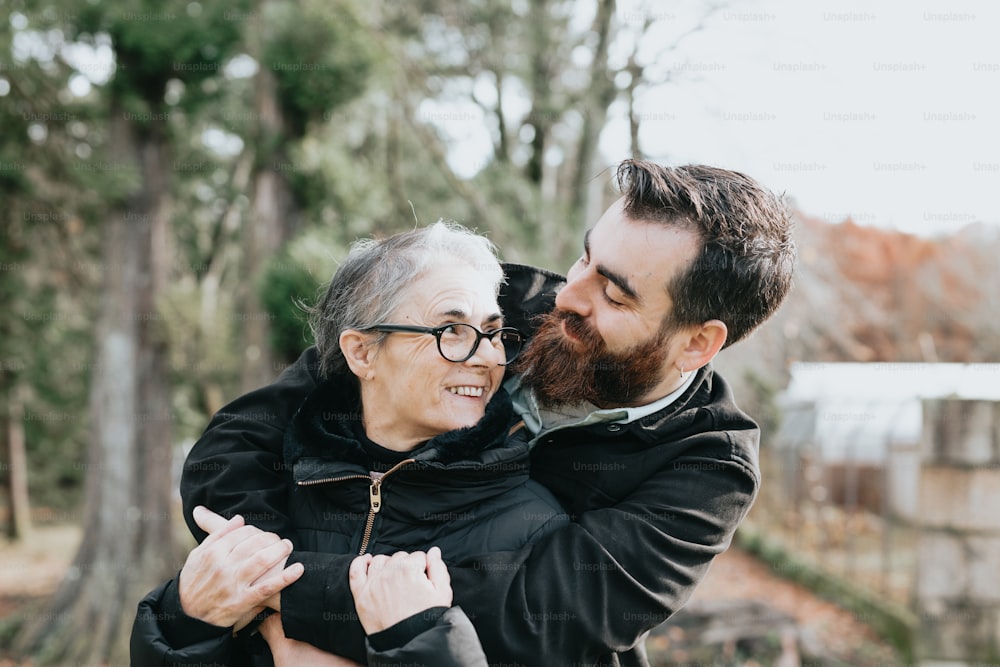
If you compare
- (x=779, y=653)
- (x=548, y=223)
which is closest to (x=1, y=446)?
(x=548, y=223)

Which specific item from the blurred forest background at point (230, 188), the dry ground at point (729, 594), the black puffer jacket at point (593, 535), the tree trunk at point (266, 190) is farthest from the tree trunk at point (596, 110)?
the black puffer jacket at point (593, 535)

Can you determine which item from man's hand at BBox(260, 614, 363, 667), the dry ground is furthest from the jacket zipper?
the dry ground

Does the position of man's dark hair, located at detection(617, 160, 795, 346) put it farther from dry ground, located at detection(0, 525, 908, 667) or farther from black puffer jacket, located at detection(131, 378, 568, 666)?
dry ground, located at detection(0, 525, 908, 667)

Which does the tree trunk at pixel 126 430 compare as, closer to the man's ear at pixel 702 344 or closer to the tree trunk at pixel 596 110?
the tree trunk at pixel 596 110

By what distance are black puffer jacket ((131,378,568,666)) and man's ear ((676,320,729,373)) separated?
505 mm

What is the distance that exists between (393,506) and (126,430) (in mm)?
8378

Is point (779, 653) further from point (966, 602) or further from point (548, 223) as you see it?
point (548, 223)

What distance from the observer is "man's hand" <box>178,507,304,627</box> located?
6.82 feet

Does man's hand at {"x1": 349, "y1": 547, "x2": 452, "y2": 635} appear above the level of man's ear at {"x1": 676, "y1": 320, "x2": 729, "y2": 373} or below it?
below

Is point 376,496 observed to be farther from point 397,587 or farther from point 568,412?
point 568,412

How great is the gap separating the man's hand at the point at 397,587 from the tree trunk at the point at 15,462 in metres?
13.4

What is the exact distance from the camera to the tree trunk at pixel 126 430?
9258mm

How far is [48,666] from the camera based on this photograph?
9.07 metres

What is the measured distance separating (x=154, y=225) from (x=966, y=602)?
8.79m
